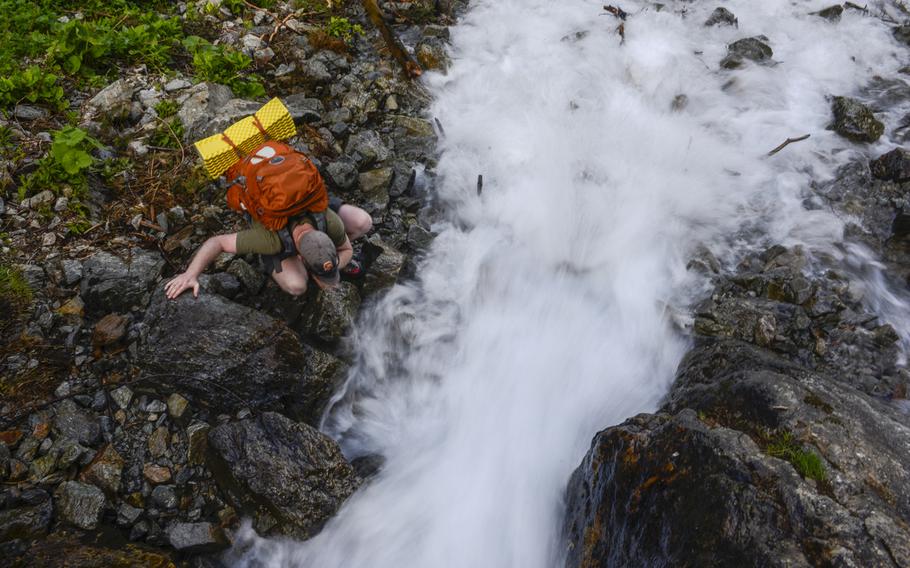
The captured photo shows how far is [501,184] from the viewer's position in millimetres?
7109

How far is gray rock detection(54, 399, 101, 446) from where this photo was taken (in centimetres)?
454

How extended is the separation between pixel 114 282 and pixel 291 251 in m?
1.79

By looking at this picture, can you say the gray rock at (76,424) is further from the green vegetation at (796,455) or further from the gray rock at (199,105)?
the green vegetation at (796,455)

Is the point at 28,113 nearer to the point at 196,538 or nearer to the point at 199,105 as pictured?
the point at 199,105

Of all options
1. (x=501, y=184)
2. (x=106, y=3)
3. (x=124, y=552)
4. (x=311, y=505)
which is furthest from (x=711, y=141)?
(x=106, y=3)

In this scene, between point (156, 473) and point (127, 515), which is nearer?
point (127, 515)

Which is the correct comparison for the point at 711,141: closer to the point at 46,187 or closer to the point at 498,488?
the point at 498,488

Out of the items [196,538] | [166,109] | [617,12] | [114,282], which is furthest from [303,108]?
[617,12]

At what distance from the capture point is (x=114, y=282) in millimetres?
5191

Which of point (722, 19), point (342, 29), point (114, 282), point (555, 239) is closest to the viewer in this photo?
point (114, 282)

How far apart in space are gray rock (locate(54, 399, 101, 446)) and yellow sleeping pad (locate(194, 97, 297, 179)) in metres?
2.33

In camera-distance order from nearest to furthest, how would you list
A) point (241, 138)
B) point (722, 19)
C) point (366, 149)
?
1. point (241, 138)
2. point (366, 149)
3. point (722, 19)

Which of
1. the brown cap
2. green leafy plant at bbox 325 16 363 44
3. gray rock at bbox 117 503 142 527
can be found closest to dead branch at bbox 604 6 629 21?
green leafy plant at bbox 325 16 363 44

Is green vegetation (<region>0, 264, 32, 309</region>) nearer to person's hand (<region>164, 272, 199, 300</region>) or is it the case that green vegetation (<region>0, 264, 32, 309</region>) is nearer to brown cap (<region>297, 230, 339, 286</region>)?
person's hand (<region>164, 272, 199, 300</region>)
